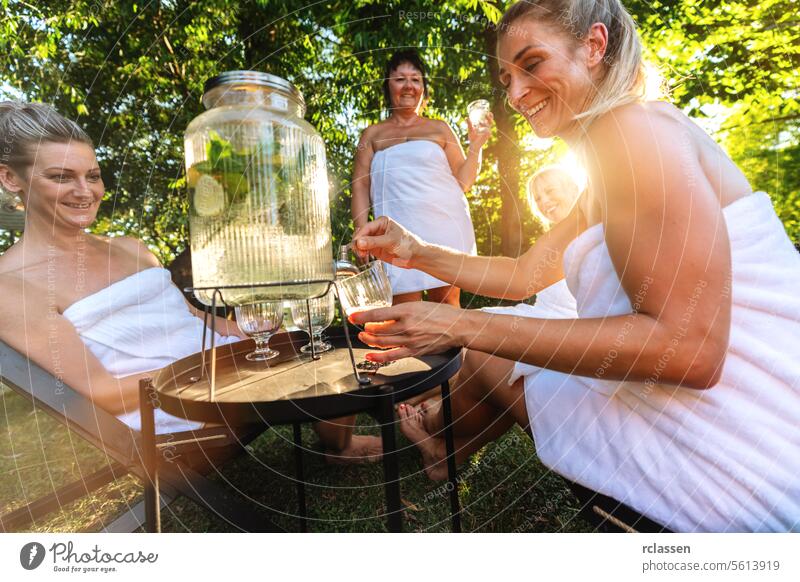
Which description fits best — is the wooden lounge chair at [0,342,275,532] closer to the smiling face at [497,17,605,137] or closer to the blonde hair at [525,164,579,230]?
the smiling face at [497,17,605,137]

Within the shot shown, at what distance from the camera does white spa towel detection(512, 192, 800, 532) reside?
1.99ft

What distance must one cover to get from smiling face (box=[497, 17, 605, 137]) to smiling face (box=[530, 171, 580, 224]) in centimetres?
80

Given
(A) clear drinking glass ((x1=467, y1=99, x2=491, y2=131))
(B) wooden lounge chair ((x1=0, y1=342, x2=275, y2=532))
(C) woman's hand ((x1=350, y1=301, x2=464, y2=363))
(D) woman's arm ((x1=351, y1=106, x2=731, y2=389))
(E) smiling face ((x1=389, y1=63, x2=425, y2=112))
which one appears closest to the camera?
(D) woman's arm ((x1=351, y1=106, x2=731, y2=389))

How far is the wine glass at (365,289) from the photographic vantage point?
2.63ft

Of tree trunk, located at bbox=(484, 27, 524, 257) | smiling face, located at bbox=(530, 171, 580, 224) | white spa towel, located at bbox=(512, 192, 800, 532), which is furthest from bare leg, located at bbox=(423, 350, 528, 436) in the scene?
tree trunk, located at bbox=(484, 27, 524, 257)

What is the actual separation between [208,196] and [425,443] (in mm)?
936

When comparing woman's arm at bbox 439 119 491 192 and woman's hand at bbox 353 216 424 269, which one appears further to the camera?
woman's arm at bbox 439 119 491 192

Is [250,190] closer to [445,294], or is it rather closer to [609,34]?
[609,34]

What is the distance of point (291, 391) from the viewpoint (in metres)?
0.62

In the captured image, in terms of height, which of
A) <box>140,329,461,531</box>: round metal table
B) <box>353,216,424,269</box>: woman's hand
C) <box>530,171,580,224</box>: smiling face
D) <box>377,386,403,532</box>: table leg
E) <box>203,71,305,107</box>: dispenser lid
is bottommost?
<box>377,386,403,532</box>: table leg

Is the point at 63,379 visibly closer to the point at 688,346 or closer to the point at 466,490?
the point at 466,490

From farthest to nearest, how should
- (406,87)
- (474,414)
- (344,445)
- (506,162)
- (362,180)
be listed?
(506,162), (406,87), (362,180), (344,445), (474,414)

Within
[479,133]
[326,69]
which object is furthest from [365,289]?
[326,69]

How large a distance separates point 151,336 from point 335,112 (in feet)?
3.39
